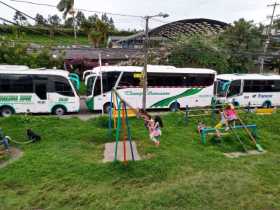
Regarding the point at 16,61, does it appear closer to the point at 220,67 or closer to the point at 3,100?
the point at 3,100

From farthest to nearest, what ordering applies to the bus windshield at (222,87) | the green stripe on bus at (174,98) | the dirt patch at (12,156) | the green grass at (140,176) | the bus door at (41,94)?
the bus windshield at (222,87)
the green stripe on bus at (174,98)
the bus door at (41,94)
the dirt patch at (12,156)
the green grass at (140,176)

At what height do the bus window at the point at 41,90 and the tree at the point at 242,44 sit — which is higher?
the tree at the point at 242,44

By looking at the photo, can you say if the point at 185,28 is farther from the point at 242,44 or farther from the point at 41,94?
the point at 41,94

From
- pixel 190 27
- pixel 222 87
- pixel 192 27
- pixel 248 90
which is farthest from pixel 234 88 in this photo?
pixel 192 27

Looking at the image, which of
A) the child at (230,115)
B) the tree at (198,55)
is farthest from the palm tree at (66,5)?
the child at (230,115)

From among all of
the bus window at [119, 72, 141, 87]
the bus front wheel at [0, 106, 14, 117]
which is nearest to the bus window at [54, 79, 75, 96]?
the bus front wheel at [0, 106, 14, 117]

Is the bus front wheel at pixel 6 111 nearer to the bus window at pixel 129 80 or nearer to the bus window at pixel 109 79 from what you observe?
the bus window at pixel 109 79

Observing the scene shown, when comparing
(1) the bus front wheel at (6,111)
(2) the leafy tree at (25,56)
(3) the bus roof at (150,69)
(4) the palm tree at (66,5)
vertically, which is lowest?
(1) the bus front wheel at (6,111)

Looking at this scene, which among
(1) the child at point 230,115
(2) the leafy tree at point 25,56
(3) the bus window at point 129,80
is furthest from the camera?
(2) the leafy tree at point 25,56

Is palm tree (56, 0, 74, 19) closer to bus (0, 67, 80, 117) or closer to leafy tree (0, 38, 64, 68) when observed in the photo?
leafy tree (0, 38, 64, 68)

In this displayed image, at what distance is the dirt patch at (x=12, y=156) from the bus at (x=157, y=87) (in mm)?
6986

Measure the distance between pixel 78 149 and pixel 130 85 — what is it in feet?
25.0

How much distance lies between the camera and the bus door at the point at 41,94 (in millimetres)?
14641

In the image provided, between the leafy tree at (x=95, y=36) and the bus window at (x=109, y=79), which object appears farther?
the leafy tree at (x=95, y=36)
